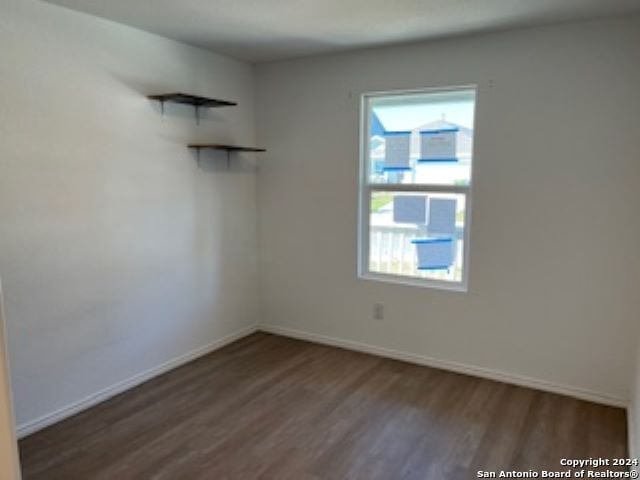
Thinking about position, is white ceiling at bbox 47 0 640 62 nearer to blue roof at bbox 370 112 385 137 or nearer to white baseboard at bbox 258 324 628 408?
blue roof at bbox 370 112 385 137

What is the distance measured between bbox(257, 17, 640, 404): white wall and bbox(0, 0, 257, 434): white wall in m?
0.82

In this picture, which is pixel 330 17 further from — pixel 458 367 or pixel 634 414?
pixel 634 414

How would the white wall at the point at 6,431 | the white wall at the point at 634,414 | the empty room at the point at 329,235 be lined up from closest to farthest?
the white wall at the point at 6,431
the white wall at the point at 634,414
the empty room at the point at 329,235

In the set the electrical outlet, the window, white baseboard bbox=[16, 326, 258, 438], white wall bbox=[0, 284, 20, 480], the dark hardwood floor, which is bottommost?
the dark hardwood floor

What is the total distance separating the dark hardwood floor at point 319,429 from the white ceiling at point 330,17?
235 centimetres

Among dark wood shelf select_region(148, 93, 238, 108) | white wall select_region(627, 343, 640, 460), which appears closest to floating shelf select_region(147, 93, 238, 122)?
dark wood shelf select_region(148, 93, 238, 108)

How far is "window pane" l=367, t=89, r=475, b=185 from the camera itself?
3326 millimetres

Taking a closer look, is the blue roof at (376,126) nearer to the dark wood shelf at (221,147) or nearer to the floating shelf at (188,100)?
the dark wood shelf at (221,147)

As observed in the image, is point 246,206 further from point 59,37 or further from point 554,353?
point 554,353

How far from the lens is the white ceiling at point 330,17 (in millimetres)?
2537

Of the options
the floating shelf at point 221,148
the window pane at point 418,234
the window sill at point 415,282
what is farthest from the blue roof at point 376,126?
the window sill at point 415,282

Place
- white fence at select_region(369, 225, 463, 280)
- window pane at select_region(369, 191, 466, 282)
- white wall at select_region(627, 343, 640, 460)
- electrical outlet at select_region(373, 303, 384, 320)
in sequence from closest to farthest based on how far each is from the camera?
white wall at select_region(627, 343, 640, 460) → window pane at select_region(369, 191, 466, 282) → white fence at select_region(369, 225, 463, 280) → electrical outlet at select_region(373, 303, 384, 320)

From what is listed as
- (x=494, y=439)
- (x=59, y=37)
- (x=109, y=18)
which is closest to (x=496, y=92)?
(x=494, y=439)

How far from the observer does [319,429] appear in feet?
8.84
